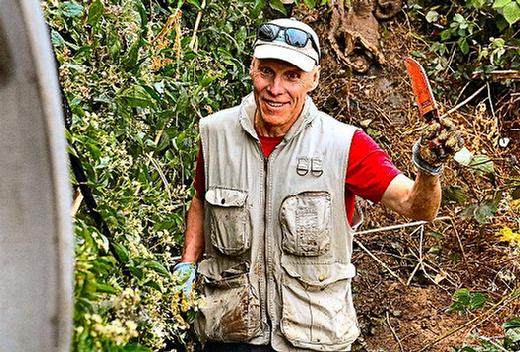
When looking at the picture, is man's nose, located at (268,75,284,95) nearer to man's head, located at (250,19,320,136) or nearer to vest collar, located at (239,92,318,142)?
man's head, located at (250,19,320,136)

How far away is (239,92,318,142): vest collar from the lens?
2420 mm

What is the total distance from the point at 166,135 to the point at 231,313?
74 centimetres

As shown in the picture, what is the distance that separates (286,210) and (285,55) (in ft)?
1.39

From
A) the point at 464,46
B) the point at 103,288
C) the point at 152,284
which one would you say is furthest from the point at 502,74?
the point at 103,288

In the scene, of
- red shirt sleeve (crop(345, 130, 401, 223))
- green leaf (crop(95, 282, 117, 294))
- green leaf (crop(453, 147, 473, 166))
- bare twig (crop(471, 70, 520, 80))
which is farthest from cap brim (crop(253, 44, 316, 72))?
bare twig (crop(471, 70, 520, 80))

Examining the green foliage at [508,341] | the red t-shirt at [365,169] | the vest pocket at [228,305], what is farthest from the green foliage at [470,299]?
the vest pocket at [228,305]

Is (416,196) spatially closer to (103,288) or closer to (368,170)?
(368,170)

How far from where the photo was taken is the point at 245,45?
4242 millimetres

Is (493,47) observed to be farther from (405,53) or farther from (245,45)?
(245,45)

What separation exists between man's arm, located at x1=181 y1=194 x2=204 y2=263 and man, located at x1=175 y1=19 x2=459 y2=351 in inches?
4.2

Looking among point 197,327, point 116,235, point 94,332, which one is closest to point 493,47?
point 197,327

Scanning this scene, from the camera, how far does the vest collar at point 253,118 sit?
2.42m

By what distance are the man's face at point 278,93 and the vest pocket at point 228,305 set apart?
394 mm

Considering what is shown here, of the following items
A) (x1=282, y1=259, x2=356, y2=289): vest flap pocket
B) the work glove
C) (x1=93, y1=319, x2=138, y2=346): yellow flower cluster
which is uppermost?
the work glove
